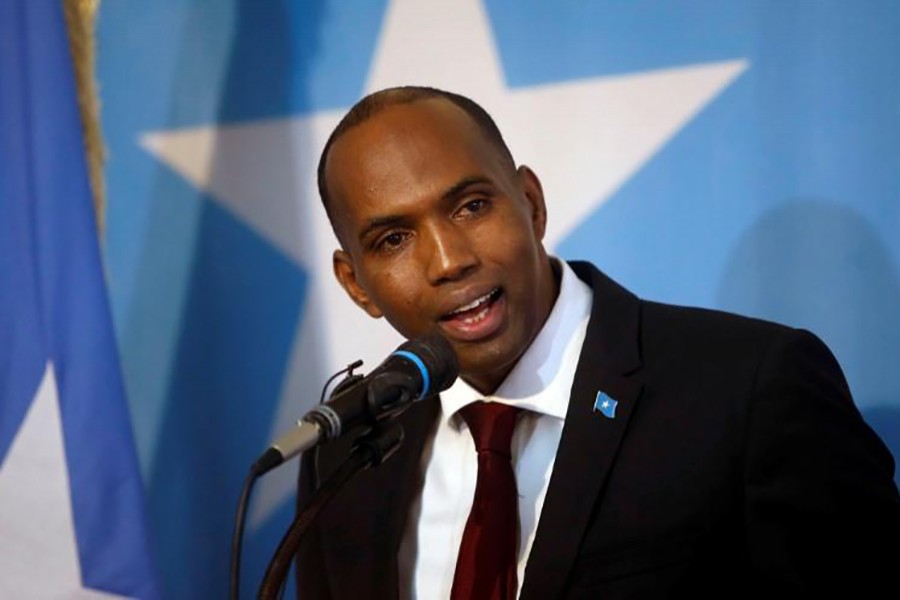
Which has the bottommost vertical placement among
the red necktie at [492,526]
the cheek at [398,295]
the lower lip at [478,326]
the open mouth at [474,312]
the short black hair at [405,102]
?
the red necktie at [492,526]

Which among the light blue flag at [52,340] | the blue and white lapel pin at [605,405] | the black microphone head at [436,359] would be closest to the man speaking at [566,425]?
the blue and white lapel pin at [605,405]

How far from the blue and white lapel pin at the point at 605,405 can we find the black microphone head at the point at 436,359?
443mm

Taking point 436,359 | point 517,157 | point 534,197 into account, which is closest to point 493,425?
point 534,197

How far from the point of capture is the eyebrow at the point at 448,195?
1.48 m

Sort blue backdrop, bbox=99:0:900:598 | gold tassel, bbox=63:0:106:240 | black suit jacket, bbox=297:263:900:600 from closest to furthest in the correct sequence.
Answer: black suit jacket, bbox=297:263:900:600 < blue backdrop, bbox=99:0:900:598 < gold tassel, bbox=63:0:106:240

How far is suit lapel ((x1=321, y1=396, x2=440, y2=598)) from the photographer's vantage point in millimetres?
1646

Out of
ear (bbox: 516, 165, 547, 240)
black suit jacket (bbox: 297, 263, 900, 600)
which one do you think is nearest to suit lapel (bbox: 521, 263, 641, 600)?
black suit jacket (bbox: 297, 263, 900, 600)

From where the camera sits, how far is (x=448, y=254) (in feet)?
4.74

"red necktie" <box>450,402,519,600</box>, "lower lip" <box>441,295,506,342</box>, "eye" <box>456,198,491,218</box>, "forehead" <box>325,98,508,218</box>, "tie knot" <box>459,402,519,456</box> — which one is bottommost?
"red necktie" <box>450,402,519,600</box>

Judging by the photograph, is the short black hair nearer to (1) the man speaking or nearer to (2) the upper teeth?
(1) the man speaking

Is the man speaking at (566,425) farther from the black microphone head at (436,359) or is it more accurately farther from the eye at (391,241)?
the black microphone head at (436,359)

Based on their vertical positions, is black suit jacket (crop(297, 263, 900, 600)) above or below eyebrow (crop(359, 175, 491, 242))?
below

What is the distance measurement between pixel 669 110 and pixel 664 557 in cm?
93

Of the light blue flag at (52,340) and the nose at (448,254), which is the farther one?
the light blue flag at (52,340)
